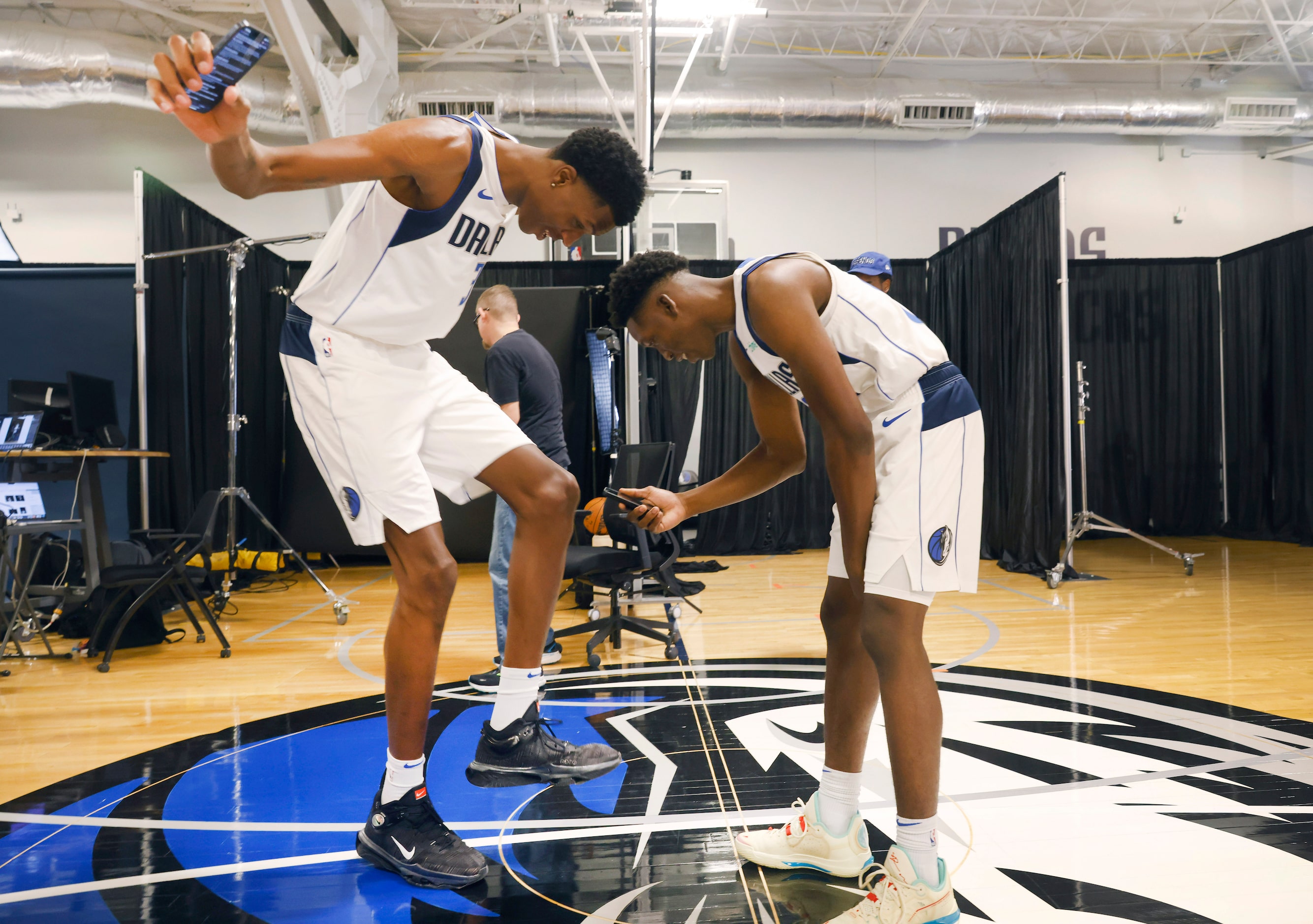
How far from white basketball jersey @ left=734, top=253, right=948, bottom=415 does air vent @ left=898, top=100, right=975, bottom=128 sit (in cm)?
797

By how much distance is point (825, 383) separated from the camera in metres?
1.33

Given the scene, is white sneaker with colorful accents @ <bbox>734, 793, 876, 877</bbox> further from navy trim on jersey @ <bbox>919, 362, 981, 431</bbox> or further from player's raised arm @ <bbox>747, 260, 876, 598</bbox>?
navy trim on jersey @ <bbox>919, 362, 981, 431</bbox>

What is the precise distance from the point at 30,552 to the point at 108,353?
2949mm

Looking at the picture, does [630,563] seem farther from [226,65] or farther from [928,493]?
[226,65]

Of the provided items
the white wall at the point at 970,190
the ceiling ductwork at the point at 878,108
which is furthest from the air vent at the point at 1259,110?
the white wall at the point at 970,190

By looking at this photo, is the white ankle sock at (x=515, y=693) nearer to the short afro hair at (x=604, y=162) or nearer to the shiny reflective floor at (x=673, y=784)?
the shiny reflective floor at (x=673, y=784)

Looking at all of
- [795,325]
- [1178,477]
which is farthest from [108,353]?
[1178,477]

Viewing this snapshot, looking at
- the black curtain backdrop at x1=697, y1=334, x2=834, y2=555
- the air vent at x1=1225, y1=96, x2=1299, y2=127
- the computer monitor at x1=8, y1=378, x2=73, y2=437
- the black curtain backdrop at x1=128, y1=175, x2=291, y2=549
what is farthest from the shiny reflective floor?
the air vent at x1=1225, y1=96, x2=1299, y2=127

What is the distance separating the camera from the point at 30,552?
15.7 ft

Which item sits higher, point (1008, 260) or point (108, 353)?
point (1008, 260)

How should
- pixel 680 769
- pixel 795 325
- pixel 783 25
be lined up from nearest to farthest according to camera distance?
pixel 795 325 < pixel 680 769 < pixel 783 25

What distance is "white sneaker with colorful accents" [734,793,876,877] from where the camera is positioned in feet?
5.38

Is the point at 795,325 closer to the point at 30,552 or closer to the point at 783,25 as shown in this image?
the point at 30,552

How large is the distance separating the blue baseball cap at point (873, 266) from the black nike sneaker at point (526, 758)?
2653 millimetres
